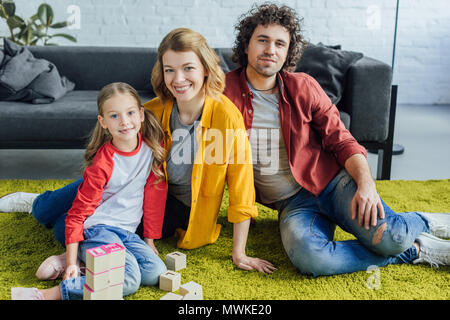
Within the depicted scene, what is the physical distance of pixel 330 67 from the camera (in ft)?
7.75

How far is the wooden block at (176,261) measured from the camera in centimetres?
138

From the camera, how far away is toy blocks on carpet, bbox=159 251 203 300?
1144mm

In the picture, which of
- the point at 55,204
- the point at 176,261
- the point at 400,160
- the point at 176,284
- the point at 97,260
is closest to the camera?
the point at 97,260

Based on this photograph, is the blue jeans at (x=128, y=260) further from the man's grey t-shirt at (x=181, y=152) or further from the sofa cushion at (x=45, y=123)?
the sofa cushion at (x=45, y=123)

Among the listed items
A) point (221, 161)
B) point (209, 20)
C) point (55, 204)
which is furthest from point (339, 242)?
point (209, 20)

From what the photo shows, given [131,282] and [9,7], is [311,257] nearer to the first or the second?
[131,282]

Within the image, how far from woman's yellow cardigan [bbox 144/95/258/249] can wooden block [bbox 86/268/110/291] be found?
0.44 meters

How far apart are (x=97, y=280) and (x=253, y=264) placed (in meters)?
0.53

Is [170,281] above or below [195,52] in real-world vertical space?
below

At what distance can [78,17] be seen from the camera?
3.50 metres

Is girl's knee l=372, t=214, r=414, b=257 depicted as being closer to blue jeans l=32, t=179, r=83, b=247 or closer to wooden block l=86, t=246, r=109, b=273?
wooden block l=86, t=246, r=109, b=273

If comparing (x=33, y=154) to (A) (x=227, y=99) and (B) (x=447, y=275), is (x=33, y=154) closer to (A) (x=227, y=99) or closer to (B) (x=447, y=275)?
(A) (x=227, y=99)

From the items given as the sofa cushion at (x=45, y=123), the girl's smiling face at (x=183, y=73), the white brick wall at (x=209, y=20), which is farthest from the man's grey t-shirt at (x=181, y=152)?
the white brick wall at (x=209, y=20)
